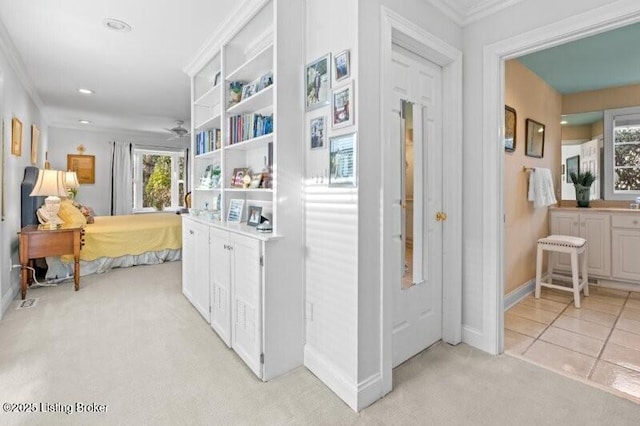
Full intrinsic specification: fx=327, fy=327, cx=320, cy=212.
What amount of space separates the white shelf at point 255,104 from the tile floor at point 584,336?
7.95 feet

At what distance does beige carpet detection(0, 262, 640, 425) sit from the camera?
5.33ft

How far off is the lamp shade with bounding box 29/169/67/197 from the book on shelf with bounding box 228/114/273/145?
2290 millimetres

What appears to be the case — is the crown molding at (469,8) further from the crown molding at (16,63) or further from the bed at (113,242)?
the bed at (113,242)

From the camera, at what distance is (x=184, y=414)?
5.41 feet

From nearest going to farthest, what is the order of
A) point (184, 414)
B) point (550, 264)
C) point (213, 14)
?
point (184, 414)
point (213, 14)
point (550, 264)

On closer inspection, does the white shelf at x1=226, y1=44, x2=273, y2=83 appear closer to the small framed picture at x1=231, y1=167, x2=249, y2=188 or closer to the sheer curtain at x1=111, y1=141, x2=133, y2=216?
the small framed picture at x1=231, y1=167, x2=249, y2=188

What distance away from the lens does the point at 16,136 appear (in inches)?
135

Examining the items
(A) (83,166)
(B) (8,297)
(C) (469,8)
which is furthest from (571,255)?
(A) (83,166)

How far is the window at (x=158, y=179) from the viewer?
737 cm

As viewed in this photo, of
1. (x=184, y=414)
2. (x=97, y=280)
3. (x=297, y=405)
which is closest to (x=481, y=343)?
(x=297, y=405)

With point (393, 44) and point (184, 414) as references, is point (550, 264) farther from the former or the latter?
point (184, 414)

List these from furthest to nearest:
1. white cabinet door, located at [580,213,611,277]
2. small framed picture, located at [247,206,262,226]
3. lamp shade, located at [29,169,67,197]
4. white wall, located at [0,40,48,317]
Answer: white cabinet door, located at [580,213,611,277], lamp shade, located at [29,169,67,197], white wall, located at [0,40,48,317], small framed picture, located at [247,206,262,226]

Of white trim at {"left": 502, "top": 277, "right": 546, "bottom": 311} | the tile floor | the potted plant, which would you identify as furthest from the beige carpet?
the potted plant

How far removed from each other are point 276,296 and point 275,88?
A: 4.03 feet
